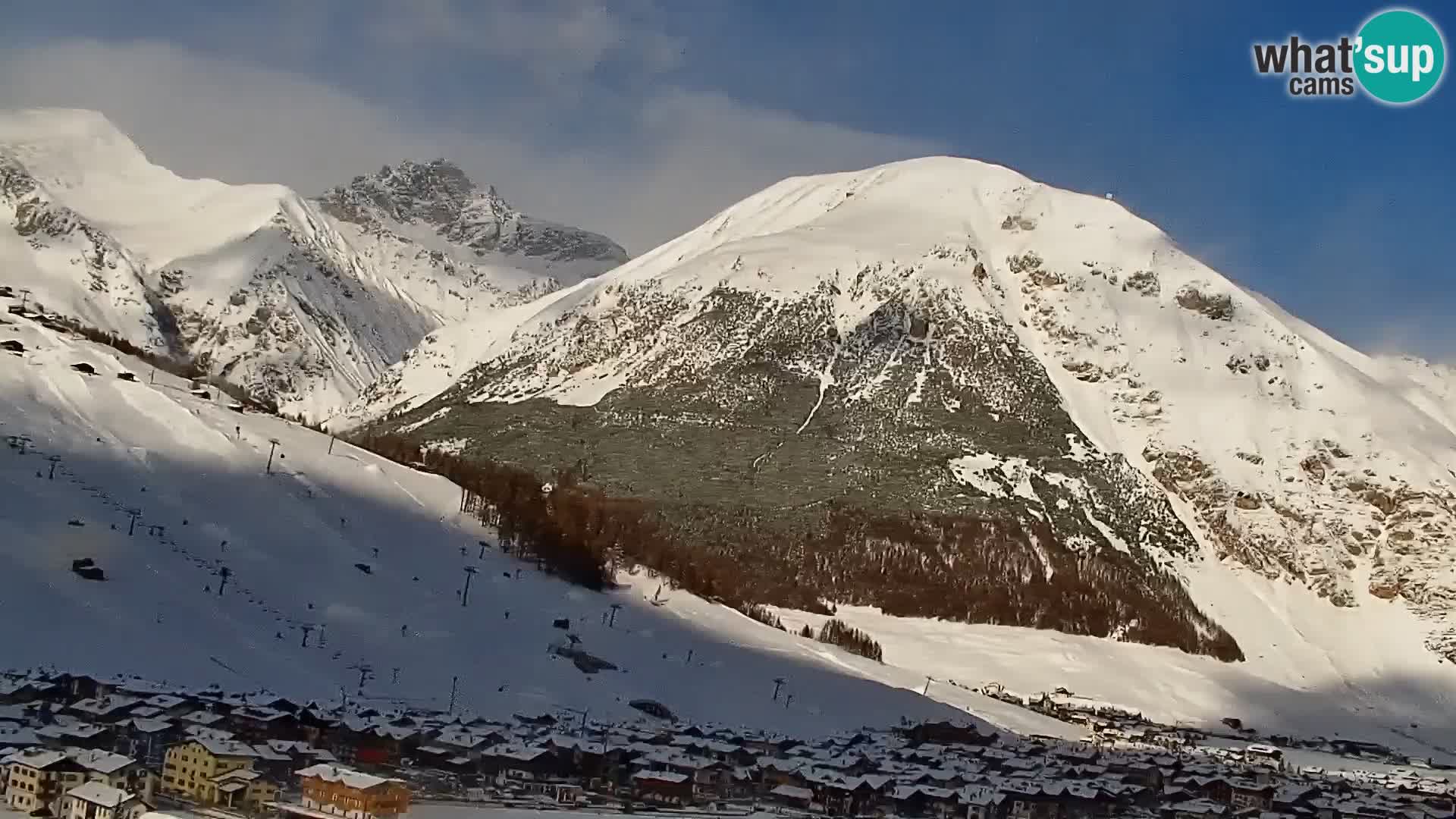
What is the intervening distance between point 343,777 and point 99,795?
806 centimetres

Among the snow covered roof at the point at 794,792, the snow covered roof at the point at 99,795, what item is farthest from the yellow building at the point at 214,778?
the snow covered roof at the point at 794,792

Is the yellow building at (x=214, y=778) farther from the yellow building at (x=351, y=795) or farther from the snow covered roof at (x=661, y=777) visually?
the snow covered roof at (x=661, y=777)

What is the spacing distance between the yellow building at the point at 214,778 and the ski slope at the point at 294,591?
2556cm

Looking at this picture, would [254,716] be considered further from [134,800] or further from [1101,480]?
[1101,480]

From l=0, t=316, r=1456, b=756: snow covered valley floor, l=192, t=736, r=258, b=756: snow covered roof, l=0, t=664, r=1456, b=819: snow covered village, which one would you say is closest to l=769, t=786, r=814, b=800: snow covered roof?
l=0, t=664, r=1456, b=819: snow covered village

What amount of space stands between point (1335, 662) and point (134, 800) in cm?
16094

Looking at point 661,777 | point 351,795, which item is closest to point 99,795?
point 351,795

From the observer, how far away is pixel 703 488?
182 meters

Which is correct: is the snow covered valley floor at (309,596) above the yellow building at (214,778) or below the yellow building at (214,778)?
above

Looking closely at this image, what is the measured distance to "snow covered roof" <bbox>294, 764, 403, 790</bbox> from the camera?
4891 centimetres

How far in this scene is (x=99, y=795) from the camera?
4416 cm

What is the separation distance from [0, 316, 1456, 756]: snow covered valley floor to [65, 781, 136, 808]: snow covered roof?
3031 cm

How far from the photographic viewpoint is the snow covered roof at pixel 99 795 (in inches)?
1721

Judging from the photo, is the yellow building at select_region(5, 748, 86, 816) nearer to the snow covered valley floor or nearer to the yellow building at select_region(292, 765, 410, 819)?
the yellow building at select_region(292, 765, 410, 819)
